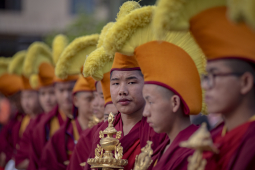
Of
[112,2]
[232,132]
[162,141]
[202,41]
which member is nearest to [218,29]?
[202,41]

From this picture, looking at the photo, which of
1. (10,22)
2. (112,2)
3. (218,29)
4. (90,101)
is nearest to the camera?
(218,29)

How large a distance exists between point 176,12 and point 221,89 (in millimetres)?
440

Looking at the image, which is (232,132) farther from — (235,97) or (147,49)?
(147,49)

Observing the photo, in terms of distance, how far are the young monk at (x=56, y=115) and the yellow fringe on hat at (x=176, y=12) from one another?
3.66 m

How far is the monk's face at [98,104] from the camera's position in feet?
13.8

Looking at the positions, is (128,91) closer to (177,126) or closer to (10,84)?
(177,126)

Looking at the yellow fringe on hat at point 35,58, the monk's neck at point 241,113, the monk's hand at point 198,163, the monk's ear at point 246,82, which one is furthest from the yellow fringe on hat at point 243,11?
the yellow fringe on hat at point 35,58

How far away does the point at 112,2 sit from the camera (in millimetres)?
11242

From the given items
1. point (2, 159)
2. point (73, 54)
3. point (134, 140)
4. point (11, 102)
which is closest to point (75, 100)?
point (73, 54)

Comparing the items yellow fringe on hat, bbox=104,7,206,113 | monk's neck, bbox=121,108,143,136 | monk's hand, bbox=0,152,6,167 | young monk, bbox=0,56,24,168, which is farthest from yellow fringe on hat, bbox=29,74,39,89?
yellow fringe on hat, bbox=104,7,206,113

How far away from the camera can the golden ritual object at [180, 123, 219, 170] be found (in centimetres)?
199

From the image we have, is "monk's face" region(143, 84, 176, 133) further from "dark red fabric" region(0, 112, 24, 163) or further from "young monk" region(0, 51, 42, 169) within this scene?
"dark red fabric" region(0, 112, 24, 163)

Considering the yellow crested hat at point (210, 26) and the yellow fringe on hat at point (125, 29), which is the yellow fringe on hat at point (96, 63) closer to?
the yellow fringe on hat at point (125, 29)

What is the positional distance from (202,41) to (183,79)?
501mm
